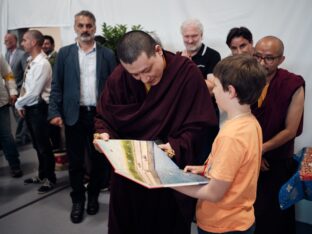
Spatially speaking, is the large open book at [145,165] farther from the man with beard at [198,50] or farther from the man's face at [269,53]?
the man with beard at [198,50]

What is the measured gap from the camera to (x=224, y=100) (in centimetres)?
100

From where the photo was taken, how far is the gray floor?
2.17m

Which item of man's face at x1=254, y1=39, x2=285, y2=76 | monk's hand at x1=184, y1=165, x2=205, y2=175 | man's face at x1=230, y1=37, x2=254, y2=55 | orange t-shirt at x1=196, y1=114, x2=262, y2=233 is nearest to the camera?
orange t-shirt at x1=196, y1=114, x2=262, y2=233

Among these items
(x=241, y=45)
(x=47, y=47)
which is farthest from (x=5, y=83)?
(x=241, y=45)

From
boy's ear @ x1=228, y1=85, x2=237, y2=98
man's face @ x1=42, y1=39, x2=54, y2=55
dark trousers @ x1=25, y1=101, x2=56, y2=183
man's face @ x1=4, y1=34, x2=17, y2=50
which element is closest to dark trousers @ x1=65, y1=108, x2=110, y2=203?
dark trousers @ x1=25, y1=101, x2=56, y2=183

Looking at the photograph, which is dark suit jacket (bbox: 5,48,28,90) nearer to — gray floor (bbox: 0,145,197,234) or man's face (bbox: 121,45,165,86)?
gray floor (bbox: 0,145,197,234)

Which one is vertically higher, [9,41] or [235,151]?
[9,41]

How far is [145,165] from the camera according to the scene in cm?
108

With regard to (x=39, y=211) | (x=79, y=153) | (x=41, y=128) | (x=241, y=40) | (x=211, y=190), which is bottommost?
(x=39, y=211)

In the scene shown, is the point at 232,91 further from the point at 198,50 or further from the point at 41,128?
the point at 41,128

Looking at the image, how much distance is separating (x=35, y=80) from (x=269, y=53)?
6.02 feet

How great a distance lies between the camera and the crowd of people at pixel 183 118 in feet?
3.24

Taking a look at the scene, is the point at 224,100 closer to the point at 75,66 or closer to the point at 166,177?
the point at 166,177

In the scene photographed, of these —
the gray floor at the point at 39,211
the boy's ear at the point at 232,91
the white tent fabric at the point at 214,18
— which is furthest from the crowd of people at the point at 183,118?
the white tent fabric at the point at 214,18
